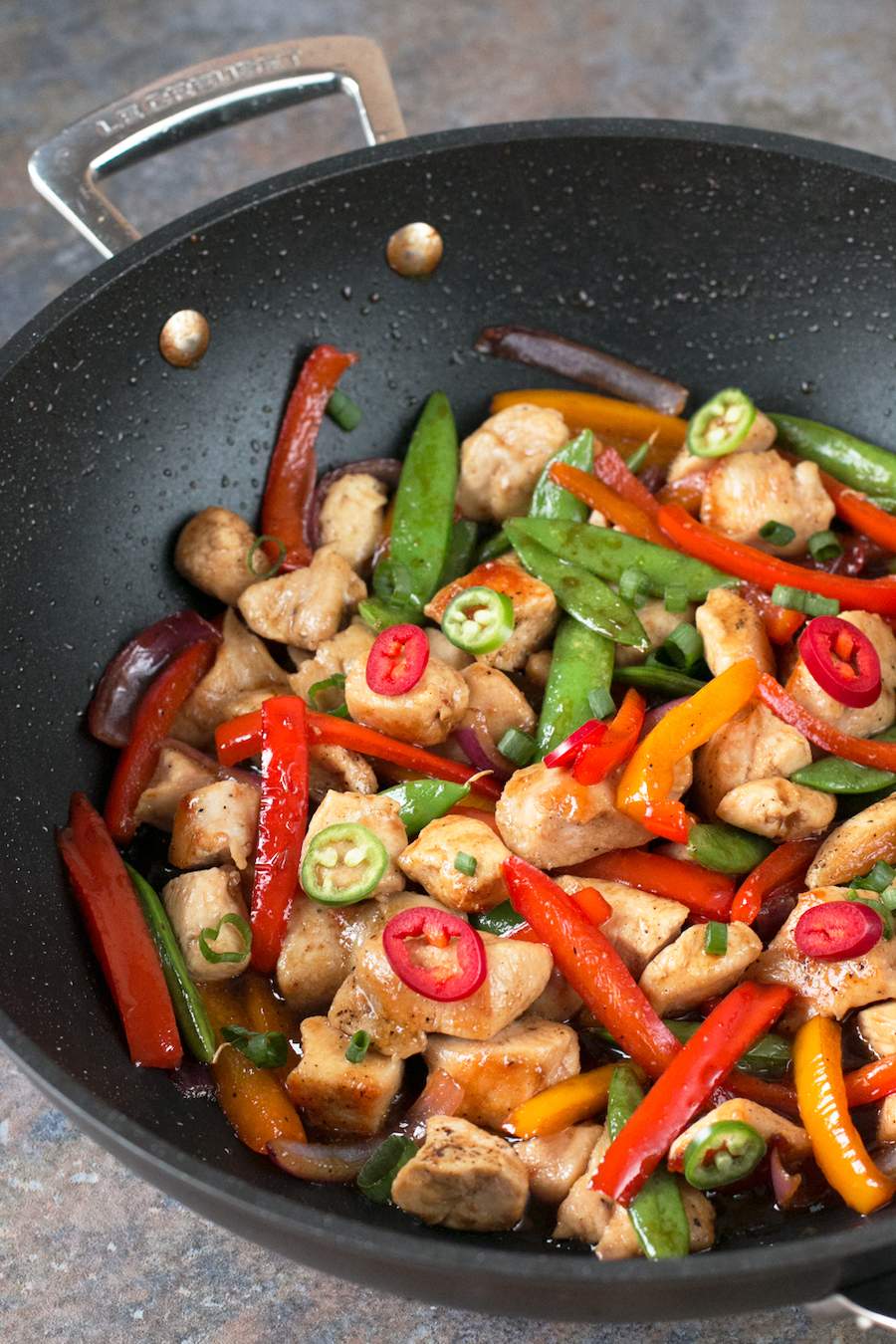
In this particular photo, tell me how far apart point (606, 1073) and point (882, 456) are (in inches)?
65.5

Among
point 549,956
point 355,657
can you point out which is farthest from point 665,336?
point 549,956

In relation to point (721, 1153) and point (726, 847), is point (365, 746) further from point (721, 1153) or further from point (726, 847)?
point (721, 1153)

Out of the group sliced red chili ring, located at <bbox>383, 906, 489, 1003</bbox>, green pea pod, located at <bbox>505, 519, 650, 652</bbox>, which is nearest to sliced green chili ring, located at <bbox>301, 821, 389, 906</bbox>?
sliced red chili ring, located at <bbox>383, 906, 489, 1003</bbox>

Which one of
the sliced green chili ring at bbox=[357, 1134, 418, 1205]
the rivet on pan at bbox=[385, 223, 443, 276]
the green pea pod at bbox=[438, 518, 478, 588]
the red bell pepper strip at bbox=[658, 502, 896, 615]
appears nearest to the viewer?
the sliced green chili ring at bbox=[357, 1134, 418, 1205]

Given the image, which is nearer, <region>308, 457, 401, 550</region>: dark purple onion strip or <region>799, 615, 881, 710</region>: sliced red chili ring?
<region>799, 615, 881, 710</region>: sliced red chili ring

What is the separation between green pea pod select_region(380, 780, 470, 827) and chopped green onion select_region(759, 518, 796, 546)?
94 centimetres

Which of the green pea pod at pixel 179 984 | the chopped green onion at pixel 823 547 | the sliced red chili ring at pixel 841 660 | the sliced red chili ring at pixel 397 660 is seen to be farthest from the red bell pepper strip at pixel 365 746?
the chopped green onion at pixel 823 547

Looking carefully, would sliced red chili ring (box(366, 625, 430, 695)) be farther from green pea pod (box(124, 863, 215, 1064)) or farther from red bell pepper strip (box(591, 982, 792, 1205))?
red bell pepper strip (box(591, 982, 792, 1205))

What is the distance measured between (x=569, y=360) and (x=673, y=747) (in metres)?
1.27

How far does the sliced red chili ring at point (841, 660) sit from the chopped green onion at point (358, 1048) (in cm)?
113

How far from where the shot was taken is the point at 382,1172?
2.29 metres

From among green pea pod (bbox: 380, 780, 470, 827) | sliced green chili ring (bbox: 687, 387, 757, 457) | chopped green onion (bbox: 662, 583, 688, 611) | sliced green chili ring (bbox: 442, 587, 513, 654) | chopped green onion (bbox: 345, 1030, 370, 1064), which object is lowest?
chopped green onion (bbox: 345, 1030, 370, 1064)

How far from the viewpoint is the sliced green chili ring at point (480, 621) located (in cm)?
292

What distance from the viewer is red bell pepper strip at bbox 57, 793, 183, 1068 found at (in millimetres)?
2453
